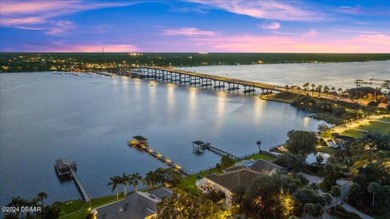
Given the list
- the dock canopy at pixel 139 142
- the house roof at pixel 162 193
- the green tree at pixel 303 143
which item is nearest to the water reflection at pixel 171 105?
the dock canopy at pixel 139 142

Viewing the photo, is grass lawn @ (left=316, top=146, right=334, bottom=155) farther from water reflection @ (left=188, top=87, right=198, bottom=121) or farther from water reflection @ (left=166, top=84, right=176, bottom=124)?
water reflection @ (left=166, top=84, right=176, bottom=124)

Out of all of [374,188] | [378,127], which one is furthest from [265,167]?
[378,127]

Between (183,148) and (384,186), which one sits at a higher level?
(384,186)

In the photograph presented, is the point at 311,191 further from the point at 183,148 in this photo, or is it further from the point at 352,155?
the point at 183,148

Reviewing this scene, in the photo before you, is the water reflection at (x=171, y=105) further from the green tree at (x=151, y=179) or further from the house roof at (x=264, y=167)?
the green tree at (x=151, y=179)

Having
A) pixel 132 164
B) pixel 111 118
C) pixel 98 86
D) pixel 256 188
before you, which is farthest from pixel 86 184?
pixel 98 86

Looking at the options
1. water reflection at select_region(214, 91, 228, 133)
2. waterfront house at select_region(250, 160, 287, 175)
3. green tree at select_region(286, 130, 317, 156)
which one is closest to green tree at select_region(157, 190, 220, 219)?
waterfront house at select_region(250, 160, 287, 175)
